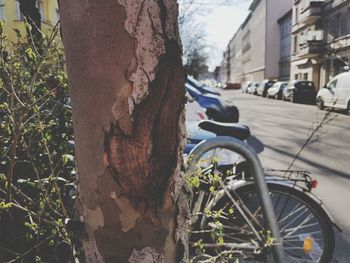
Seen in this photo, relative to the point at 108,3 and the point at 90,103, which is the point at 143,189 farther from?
the point at 108,3

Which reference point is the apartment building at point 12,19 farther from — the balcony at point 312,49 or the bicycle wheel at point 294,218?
the balcony at point 312,49

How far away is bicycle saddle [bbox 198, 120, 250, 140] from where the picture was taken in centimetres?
259

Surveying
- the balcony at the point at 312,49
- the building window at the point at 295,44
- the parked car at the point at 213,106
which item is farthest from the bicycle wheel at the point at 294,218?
the building window at the point at 295,44

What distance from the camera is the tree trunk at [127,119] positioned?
69cm

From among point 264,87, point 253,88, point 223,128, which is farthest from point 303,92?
point 223,128

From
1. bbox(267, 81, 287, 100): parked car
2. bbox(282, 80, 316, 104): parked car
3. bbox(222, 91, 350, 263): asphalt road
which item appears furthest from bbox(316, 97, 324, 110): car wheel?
bbox(267, 81, 287, 100): parked car

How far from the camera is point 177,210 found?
0.81 metres

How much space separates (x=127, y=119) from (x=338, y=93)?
56.0ft

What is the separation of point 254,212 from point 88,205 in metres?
1.68

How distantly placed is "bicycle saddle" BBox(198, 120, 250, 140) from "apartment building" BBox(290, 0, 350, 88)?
24.3 metres

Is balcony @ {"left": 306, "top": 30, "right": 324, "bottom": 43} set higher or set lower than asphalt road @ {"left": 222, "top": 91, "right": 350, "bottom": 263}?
higher

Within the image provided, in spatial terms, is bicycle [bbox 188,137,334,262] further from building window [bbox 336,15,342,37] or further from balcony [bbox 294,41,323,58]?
balcony [bbox 294,41,323,58]

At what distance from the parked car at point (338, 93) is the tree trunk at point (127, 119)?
1560 centimetres

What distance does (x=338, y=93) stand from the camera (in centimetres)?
1612
